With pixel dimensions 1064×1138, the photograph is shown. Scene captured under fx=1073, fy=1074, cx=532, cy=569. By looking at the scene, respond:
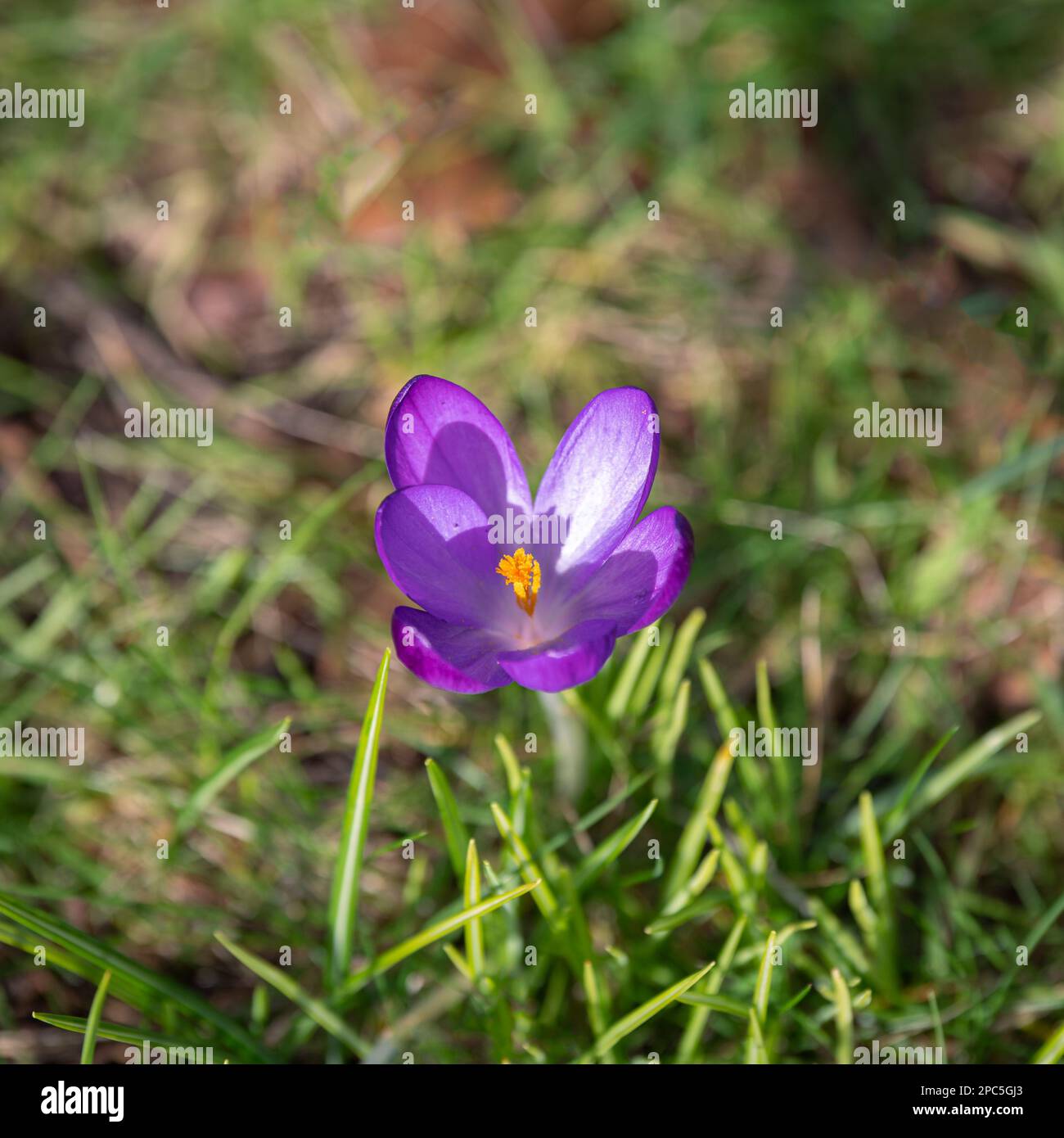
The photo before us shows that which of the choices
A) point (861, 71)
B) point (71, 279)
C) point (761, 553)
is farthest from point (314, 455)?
point (861, 71)

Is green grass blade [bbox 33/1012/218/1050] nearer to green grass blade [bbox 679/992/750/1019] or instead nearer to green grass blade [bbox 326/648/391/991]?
green grass blade [bbox 326/648/391/991]

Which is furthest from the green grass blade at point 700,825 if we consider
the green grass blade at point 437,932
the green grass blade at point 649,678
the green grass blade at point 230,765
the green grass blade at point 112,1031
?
the green grass blade at point 112,1031

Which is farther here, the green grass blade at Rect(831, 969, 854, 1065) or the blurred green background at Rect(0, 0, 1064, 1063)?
the blurred green background at Rect(0, 0, 1064, 1063)

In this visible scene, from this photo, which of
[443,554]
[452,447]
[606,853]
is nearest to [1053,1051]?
[606,853]

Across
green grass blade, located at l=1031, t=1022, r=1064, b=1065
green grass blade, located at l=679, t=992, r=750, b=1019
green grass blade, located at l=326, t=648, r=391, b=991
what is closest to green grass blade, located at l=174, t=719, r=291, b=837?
green grass blade, located at l=326, t=648, r=391, b=991
